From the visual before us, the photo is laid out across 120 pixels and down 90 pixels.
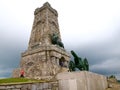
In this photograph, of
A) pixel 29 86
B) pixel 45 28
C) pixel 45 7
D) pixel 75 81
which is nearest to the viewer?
pixel 29 86

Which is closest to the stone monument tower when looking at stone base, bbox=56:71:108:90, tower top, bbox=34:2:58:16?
tower top, bbox=34:2:58:16

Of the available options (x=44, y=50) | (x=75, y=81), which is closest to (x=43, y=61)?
(x=44, y=50)

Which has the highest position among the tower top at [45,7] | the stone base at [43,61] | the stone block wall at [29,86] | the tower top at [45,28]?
the tower top at [45,7]

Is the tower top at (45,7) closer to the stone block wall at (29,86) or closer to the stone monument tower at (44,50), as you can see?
the stone monument tower at (44,50)

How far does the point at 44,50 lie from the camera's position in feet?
68.9

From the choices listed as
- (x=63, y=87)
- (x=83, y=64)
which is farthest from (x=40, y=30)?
(x=63, y=87)

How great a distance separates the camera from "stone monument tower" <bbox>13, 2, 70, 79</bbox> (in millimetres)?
19672

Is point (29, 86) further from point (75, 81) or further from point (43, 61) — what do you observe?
point (43, 61)

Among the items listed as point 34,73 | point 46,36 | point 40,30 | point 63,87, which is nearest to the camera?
point 63,87

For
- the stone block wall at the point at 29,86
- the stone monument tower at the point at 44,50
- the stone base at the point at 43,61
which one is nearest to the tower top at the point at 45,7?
the stone monument tower at the point at 44,50

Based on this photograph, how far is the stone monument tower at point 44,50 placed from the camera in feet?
64.5

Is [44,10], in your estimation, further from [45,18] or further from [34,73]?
[34,73]

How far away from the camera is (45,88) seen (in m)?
9.62

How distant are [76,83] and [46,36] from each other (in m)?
14.6
